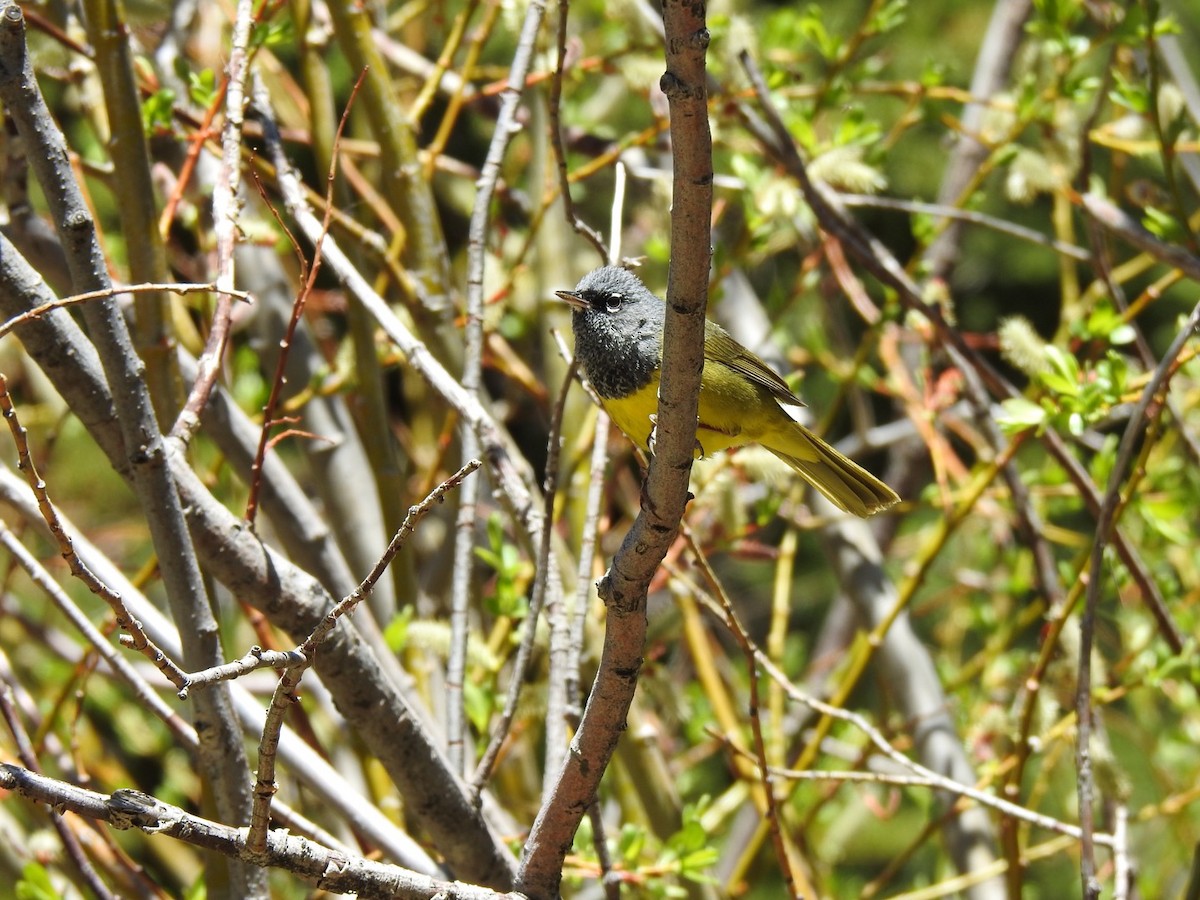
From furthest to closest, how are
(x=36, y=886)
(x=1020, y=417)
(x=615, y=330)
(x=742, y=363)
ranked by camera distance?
(x=742, y=363) → (x=615, y=330) → (x=1020, y=417) → (x=36, y=886)

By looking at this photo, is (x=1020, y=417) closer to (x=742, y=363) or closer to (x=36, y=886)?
(x=742, y=363)

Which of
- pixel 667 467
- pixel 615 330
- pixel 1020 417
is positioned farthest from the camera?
pixel 615 330

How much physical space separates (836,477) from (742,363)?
0.38 m

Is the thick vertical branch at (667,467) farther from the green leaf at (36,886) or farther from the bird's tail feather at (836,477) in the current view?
the bird's tail feather at (836,477)

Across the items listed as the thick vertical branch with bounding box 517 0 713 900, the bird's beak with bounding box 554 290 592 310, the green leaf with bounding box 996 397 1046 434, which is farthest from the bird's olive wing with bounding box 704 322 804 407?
the thick vertical branch with bounding box 517 0 713 900

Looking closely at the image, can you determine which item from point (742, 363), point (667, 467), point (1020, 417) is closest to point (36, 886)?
point (667, 467)

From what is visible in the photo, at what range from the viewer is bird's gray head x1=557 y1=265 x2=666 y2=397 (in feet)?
8.63

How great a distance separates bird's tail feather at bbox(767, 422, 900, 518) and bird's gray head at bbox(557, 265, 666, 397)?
52 cm

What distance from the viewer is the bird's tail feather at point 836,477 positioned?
3.03 metres

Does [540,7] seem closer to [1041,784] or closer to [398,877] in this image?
[398,877]

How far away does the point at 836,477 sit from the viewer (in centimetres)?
308

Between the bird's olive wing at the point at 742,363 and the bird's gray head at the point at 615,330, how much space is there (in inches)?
6.4

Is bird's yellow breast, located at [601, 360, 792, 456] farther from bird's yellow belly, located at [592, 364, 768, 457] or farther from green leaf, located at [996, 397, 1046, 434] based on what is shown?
green leaf, located at [996, 397, 1046, 434]

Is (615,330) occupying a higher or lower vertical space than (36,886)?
higher
